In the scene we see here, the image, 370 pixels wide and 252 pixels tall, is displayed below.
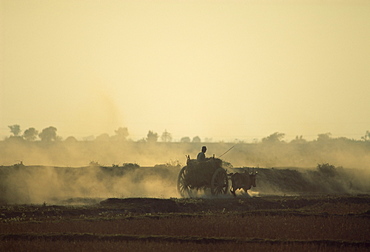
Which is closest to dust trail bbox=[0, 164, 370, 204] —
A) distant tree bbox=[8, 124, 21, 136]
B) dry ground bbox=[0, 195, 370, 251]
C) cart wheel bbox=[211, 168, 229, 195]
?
cart wheel bbox=[211, 168, 229, 195]

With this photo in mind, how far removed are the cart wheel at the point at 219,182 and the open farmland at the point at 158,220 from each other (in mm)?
613

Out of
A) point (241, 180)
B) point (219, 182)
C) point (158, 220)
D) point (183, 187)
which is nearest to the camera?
point (158, 220)

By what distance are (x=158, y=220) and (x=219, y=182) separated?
35.7 feet

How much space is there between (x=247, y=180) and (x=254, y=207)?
5.84m

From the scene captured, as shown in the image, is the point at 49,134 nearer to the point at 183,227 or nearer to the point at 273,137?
the point at 273,137

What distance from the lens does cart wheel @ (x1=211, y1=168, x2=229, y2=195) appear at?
37.5 metres

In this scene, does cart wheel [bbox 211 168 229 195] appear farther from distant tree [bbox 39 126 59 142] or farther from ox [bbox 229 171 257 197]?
distant tree [bbox 39 126 59 142]

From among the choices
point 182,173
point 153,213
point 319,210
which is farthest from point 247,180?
point 153,213

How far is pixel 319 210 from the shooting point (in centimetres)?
3266

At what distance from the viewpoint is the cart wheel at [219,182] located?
37.5 m

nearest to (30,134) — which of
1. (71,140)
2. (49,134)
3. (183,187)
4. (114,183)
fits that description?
(49,134)

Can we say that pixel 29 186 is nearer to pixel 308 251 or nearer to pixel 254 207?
pixel 254 207

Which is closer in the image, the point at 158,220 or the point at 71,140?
the point at 158,220

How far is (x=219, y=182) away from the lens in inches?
1499
